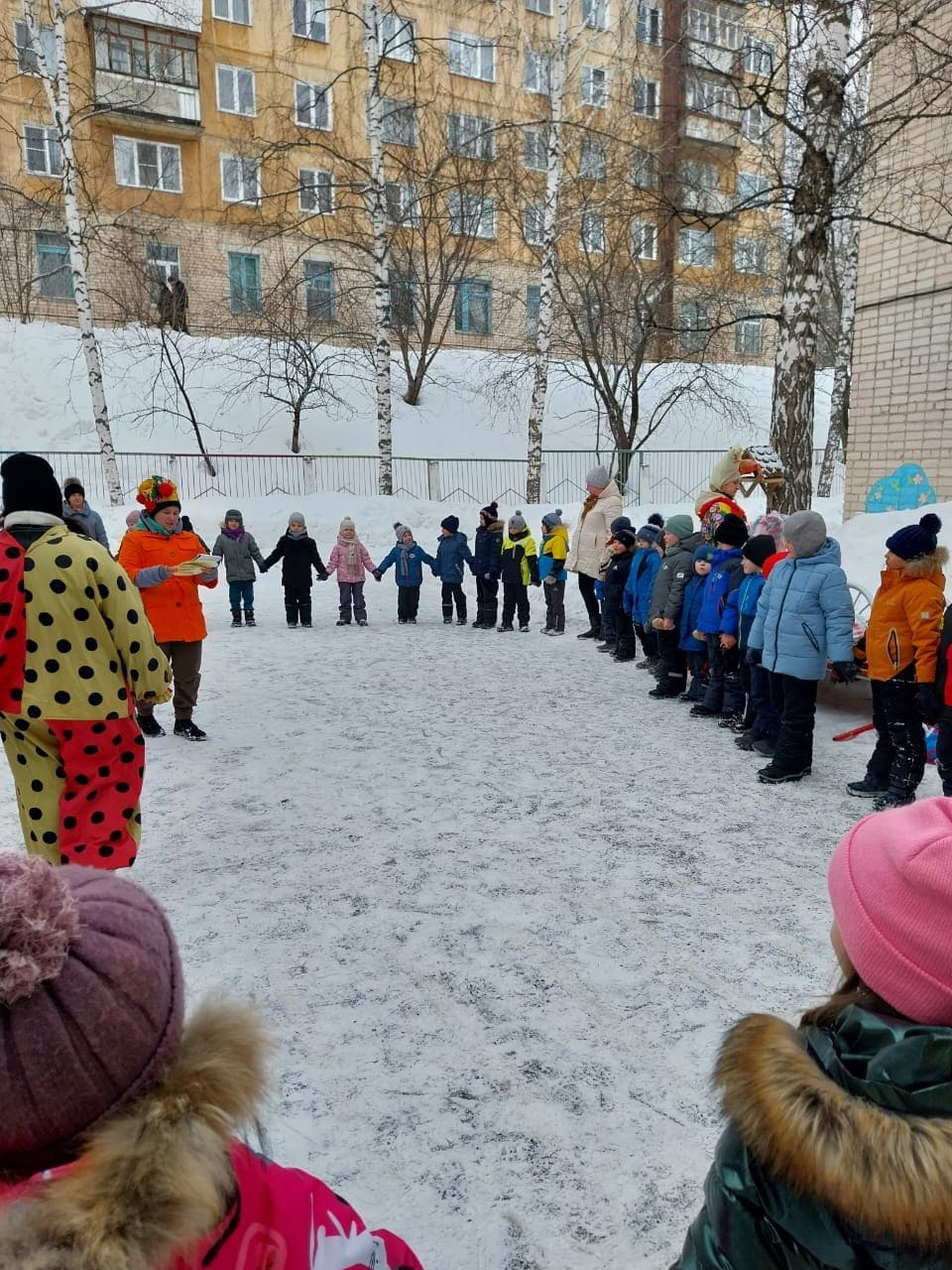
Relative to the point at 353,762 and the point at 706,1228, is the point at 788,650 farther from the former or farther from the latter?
the point at 706,1228

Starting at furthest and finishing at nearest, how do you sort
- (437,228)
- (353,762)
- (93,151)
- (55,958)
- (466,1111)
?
(93,151) < (437,228) < (353,762) < (466,1111) < (55,958)

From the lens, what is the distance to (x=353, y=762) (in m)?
5.78

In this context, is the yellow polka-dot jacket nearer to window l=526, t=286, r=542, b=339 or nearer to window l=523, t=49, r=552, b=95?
window l=523, t=49, r=552, b=95

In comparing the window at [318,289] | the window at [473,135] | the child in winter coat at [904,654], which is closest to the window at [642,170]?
the window at [473,135]

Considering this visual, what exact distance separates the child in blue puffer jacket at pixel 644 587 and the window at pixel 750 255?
57.5ft

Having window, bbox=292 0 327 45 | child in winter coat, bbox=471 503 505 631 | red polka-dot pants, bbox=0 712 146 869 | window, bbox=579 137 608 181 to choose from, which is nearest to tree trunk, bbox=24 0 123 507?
child in winter coat, bbox=471 503 505 631

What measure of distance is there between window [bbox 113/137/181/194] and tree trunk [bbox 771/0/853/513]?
23705mm

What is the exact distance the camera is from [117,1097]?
1.00m

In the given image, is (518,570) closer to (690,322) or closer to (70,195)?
(70,195)

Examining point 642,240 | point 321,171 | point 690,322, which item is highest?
point 321,171

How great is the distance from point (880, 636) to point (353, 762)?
3426 millimetres

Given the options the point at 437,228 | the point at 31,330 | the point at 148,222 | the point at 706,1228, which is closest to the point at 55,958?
the point at 706,1228

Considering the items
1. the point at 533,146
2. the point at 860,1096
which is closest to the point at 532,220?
the point at 533,146

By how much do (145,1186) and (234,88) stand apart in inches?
1253
